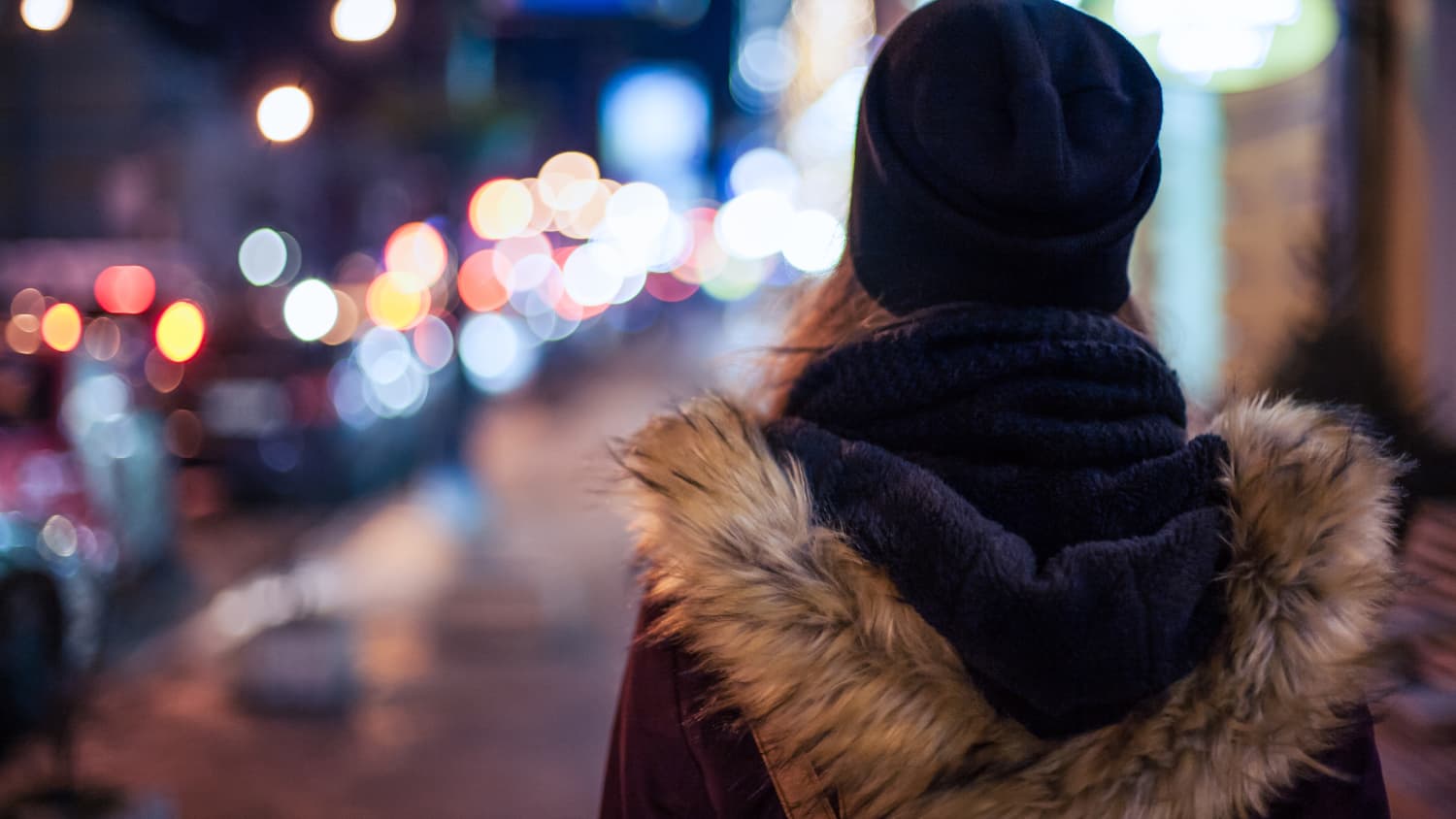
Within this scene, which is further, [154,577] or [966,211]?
[154,577]

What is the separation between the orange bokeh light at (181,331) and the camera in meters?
11.4

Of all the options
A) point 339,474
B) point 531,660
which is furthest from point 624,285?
point 531,660

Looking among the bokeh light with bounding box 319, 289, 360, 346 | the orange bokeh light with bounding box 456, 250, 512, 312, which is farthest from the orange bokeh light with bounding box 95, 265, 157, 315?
the orange bokeh light with bounding box 456, 250, 512, 312

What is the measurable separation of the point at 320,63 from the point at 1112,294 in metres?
7.66

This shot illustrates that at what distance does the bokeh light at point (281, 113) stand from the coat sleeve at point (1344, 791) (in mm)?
5728

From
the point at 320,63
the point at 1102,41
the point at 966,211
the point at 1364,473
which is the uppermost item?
the point at 320,63


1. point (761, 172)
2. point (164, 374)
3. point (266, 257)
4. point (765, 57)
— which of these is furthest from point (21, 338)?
point (761, 172)

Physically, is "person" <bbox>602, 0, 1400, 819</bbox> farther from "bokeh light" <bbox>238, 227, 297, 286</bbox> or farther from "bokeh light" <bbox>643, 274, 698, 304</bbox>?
"bokeh light" <bbox>643, 274, 698, 304</bbox>

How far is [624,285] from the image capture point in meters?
64.4

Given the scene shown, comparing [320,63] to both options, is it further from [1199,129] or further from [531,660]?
[1199,129]

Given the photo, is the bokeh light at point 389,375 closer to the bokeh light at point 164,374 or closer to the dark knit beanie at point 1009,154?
the bokeh light at point 164,374

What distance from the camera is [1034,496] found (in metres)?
1.45

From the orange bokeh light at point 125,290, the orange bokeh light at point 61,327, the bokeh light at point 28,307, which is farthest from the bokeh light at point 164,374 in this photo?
the orange bokeh light at point 61,327

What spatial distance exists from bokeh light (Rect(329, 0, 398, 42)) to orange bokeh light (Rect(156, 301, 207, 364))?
6.10 metres
